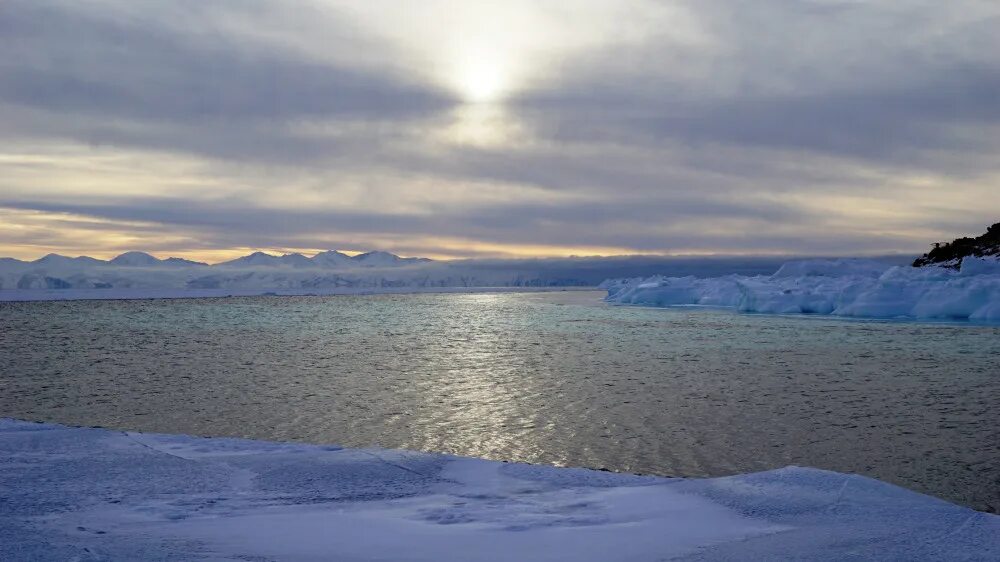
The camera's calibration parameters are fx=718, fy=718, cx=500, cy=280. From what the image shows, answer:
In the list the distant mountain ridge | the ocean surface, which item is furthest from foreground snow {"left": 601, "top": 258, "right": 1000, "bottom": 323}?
the ocean surface

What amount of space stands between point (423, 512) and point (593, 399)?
9838mm

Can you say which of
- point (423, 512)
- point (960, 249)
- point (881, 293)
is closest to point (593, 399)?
point (423, 512)

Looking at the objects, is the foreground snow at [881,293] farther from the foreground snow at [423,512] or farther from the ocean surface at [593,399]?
the foreground snow at [423,512]

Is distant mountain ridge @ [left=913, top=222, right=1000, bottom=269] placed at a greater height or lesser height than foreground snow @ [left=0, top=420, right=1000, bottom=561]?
greater

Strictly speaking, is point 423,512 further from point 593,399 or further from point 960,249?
point 960,249

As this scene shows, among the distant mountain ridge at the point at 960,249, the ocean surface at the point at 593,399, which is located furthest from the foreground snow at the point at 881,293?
the ocean surface at the point at 593,399

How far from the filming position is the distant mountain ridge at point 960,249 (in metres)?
61.0

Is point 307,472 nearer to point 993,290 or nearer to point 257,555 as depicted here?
point 257,555

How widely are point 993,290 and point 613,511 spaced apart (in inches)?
1645

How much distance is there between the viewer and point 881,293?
146 feet

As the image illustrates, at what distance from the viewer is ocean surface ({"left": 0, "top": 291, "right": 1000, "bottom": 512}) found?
944cm

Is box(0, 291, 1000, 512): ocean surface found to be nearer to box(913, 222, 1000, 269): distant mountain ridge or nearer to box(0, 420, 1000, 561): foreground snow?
box(0, 420, 1000, 561): foreground snow

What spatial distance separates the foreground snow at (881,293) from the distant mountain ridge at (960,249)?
21.0 ft

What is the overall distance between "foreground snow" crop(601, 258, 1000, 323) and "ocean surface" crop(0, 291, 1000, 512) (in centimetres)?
1288
